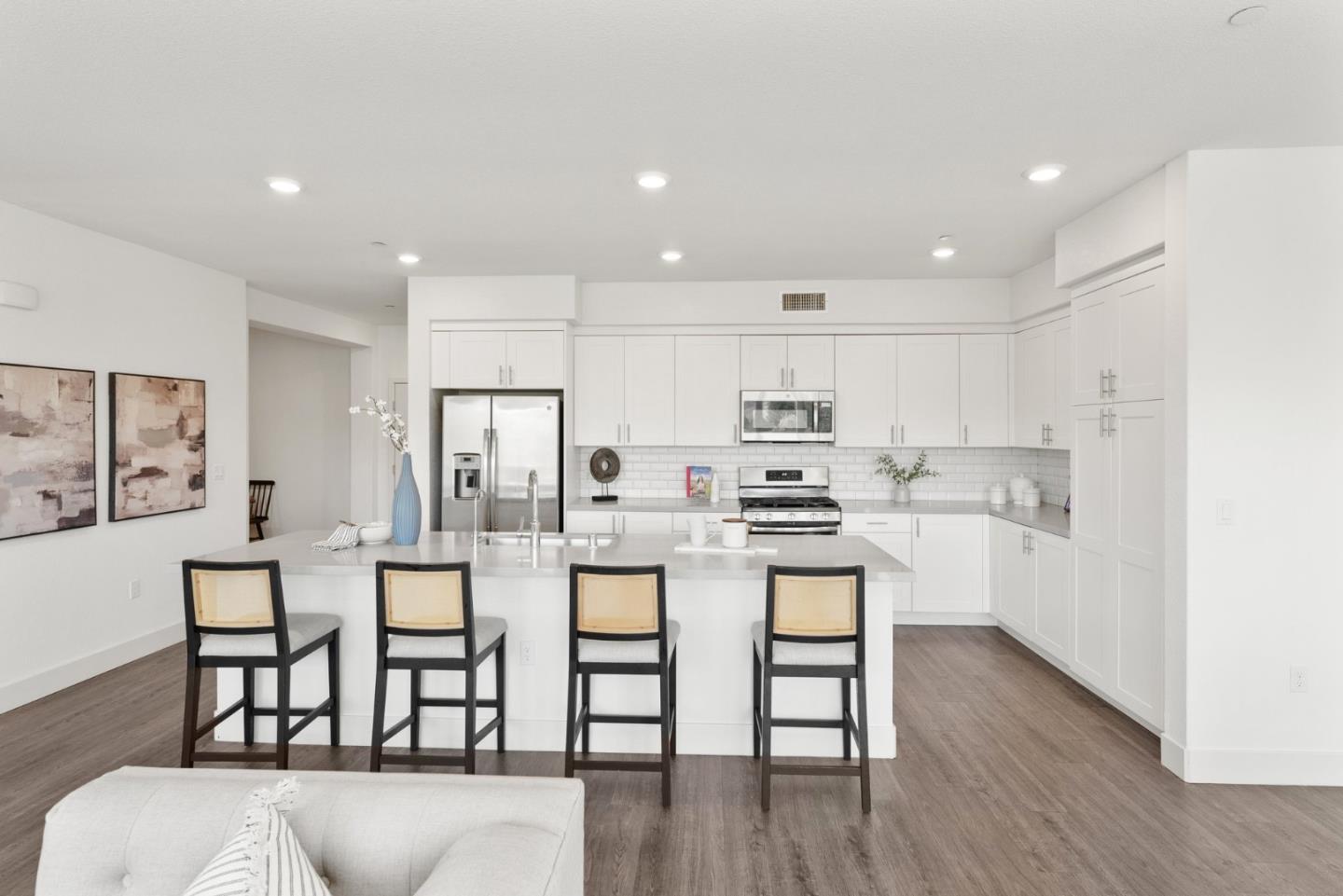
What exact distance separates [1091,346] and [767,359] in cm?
236

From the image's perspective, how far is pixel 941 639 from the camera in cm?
507

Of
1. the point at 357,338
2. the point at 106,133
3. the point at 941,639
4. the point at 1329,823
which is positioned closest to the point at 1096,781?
the point at 1329,823

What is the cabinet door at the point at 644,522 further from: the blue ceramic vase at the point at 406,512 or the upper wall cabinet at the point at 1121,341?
the upper wall cabinet at the point at 1121,341

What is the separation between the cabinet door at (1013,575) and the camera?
185 inches

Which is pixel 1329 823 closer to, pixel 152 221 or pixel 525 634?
pixel 525 634

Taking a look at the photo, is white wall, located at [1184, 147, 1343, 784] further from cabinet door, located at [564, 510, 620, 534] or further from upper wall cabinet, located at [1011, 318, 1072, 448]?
cabinet door, located at [564, 510, 620, 534]

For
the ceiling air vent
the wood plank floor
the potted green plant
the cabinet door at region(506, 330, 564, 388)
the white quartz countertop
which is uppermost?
the ceiling air vent

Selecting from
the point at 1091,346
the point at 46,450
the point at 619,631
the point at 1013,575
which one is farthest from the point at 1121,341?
the point at 46,450

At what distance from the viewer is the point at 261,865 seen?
106 centimetres

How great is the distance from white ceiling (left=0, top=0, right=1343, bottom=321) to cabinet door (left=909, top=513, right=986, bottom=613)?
219 cm

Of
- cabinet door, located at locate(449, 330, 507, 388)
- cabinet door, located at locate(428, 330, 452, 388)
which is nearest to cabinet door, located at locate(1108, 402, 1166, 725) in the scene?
cabinet door, located at locate(449, 330, 507, 388)

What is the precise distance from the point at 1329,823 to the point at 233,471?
21.4ft

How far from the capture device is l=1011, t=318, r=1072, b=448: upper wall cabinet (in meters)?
4.75

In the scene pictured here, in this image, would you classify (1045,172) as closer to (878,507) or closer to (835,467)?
(878,507)
